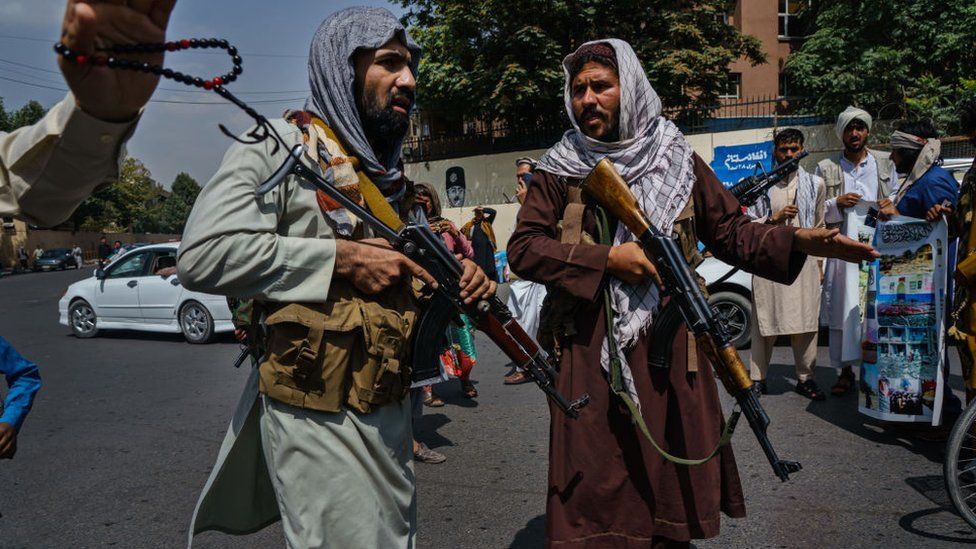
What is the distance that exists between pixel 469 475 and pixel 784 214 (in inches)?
115

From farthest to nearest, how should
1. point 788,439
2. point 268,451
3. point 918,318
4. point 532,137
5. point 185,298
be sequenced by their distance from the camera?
1. point 532,137
2. point 185,298
3. point 788,439
4. point 918,318
5. point 268,451

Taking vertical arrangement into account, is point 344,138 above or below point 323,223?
above

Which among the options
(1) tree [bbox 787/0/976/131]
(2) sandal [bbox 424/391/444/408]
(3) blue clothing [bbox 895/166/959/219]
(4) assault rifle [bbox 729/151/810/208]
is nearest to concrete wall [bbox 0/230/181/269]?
(1) tree [bbox 787/0/976/131]

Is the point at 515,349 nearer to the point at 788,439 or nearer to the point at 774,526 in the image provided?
Answer: the point at 774,526

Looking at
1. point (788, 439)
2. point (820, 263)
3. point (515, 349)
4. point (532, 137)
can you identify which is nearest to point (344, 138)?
point (515, 349)

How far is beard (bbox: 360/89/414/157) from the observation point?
2123 millimetres

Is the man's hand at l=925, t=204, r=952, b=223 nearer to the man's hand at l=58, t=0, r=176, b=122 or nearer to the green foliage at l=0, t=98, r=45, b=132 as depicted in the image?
the man's hand at l=58, t=0, r=176, b=122

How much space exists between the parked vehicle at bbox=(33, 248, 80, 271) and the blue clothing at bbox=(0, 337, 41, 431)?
45.0 m

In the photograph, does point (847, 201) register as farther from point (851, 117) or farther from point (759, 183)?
point (759, 183)

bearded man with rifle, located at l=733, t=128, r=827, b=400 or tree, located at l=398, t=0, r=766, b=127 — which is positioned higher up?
tree, located at l=398, t=0, r=766, b=127

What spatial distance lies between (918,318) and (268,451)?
4205mm

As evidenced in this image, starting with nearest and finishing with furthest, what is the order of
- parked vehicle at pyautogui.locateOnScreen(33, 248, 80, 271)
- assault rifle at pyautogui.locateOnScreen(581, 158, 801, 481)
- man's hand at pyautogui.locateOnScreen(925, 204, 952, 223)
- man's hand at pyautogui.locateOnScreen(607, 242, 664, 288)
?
1. assault rifle at pyautogui.locateOnScreen(581, 158, 801, 481)
2. man's hand at pyautogui.locateOnScreen(607, 242, 664, 288)
3. man's hand at pyautogui.locateOnScreen(925, 204, 952, 223)
4. parked vehicle at pyautogui.locateOnScreen(33, 248, 80, 271)

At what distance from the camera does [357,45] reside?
205 centimetres

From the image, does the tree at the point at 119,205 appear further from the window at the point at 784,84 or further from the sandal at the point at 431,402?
the sandal at the point at 431,402
